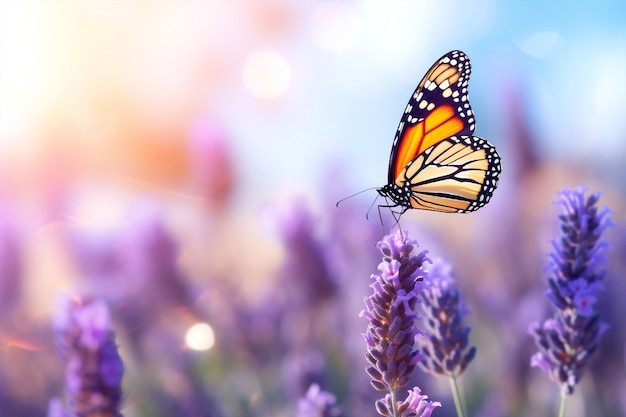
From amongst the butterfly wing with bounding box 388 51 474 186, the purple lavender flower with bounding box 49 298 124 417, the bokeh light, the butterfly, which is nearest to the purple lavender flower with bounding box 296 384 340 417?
Result: the purple lavender flower with bounding box 49 298 124 417

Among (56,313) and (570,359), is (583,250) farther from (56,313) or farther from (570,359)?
(56,313)

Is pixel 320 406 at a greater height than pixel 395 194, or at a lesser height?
lesser

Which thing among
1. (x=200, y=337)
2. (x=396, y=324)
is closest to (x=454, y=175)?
(x=396, y=324)

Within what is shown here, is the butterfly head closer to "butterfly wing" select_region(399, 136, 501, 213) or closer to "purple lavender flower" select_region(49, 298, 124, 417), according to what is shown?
"butterfly wing" select_region(399, 136, 501, 213)

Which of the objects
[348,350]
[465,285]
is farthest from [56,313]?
[465,285]

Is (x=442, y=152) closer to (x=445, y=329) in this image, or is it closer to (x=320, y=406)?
(x=445, y=329)

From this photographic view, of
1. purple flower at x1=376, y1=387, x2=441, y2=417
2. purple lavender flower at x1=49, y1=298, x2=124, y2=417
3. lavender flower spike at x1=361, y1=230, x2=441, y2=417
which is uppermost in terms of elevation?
purple lavender flower at x1=49, y1=298, x2=124, y2=417
